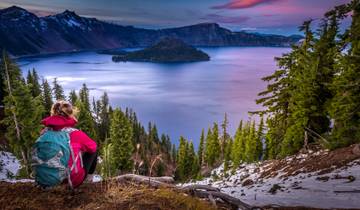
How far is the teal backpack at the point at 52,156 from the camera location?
499cm

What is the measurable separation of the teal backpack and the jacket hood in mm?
103

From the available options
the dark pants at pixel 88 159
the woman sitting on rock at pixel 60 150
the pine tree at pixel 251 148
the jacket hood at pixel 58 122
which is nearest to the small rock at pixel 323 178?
the dark pants at pixel 88 159

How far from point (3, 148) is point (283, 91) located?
135 feet

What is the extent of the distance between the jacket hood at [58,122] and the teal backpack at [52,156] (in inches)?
4.0

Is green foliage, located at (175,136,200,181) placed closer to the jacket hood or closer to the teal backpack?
the teal backpack

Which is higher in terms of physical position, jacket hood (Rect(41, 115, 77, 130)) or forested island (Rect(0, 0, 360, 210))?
jacket hood (Rect(41, 115, 77, 130))

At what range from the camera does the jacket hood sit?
4953 millimetres

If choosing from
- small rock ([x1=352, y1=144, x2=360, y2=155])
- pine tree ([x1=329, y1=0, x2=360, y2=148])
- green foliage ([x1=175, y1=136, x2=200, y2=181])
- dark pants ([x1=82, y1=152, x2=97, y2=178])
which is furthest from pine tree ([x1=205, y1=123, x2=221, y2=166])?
dark pants ([x1=82, y1=152, x2=97, y2=178])

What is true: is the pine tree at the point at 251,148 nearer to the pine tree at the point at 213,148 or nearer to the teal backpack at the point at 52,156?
the pine tree at the point at 213,148

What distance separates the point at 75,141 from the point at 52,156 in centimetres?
44

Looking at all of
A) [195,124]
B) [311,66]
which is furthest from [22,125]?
[195,124]

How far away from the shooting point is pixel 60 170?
5.11 m

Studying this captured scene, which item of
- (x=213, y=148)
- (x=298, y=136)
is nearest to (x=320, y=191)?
(x=298, y=136)

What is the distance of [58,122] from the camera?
4988 millimetres
